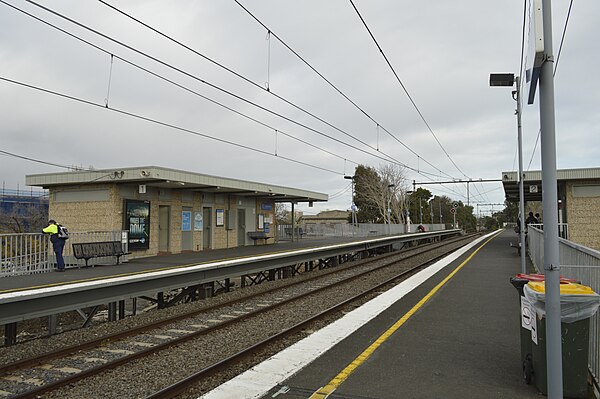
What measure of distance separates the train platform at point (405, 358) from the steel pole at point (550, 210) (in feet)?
4.18

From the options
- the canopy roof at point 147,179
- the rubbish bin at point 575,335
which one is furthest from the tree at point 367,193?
the rubbish bin at point 575,335

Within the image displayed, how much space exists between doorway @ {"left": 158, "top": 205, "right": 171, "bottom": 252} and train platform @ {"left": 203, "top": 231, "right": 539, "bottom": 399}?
1362 centimetres

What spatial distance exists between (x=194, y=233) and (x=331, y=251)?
22.5ft

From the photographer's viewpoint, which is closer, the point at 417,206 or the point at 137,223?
the point at 137,223

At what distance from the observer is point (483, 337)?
7152mm

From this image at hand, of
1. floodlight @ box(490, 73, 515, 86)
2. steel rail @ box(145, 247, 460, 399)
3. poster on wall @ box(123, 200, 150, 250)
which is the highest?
floodlight @ box(490, 73, 515, 86)

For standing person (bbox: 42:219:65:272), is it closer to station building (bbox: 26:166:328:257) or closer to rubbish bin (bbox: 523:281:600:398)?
station building (bbox: 26:166:328:257)

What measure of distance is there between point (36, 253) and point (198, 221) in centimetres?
941

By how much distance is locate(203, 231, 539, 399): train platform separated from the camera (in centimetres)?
495

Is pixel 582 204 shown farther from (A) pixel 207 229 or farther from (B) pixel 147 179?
(B) pixel 147 179

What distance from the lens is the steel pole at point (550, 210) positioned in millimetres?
3621

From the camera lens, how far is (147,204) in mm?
20141

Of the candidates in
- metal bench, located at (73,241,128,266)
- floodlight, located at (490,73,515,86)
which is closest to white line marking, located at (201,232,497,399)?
floodlight, located at (490,73,515,86)

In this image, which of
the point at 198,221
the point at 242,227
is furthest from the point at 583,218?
the point at 198,221
